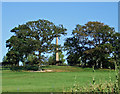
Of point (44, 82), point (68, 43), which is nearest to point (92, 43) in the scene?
point (68, 43)

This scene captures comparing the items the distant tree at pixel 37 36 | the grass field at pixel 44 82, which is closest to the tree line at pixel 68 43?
the distant tree at pixel 37 36

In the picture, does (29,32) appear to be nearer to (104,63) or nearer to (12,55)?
(12,55)

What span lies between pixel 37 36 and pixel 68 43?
9.37m

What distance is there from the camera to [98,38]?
43.6 metres

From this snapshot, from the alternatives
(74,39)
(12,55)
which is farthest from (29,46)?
(74,39)

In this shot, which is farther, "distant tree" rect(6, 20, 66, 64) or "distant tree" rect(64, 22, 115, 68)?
"distant tree" rect(64, 22, 115, 68)

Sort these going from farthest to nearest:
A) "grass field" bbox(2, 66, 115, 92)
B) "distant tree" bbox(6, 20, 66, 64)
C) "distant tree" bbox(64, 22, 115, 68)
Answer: "distant tree" bbox(64, 22, 115, 68)
"distant tree" bbox(6, 20, 66, 64)
"grass field" bbox(2, 66, 115, 92)

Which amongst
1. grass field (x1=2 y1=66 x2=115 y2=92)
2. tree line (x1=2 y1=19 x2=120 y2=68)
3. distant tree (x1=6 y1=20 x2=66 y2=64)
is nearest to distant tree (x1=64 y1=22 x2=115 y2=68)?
tree line (x1=2 y1=19 x2=120 y2=68)

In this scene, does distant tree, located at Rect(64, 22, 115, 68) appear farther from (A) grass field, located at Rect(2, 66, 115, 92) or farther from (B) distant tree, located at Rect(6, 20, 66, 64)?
(A) grass field, located at Rect(2, 66, 115, 92)

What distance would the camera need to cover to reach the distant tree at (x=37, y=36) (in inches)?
1431

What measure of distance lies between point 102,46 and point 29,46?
13697mm

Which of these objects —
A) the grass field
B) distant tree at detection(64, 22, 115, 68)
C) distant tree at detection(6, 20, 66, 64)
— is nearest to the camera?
the grass field

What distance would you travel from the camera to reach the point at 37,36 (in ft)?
125

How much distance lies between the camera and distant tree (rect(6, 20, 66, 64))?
1431 inches
